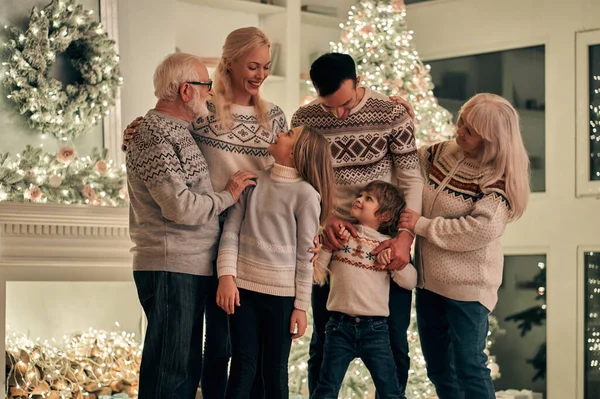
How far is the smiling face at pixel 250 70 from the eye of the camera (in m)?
3.08

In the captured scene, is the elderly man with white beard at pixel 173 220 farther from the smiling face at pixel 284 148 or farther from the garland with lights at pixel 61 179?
the garland with lights at pixel 61 179

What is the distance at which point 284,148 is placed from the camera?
120 inches

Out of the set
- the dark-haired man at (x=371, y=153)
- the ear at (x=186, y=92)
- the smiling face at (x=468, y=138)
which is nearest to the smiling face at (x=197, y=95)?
the ear at (x=186, y=92)

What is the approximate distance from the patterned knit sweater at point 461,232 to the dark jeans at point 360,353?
258mm

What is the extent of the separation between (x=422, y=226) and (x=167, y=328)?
3.06ft

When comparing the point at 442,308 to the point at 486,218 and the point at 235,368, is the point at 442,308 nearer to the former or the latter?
the point at 486,218

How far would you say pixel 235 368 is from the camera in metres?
2.96

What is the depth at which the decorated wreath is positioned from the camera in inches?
185

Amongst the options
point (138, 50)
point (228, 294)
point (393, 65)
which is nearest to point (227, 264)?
point (228, 294)

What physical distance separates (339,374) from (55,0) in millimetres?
2665

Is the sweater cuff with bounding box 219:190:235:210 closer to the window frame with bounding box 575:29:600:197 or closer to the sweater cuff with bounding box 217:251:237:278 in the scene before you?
the sweater cuff with bounding box 217:251:237:278

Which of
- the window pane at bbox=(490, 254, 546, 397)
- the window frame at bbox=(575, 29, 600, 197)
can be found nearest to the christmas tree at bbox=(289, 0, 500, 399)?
the window pane at bbox=(490, 254, 546, 397)

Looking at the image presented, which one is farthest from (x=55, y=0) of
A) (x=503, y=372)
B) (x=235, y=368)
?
(x=503, y=372)

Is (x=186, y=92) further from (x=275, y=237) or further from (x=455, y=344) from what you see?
(x=455, y=344)
